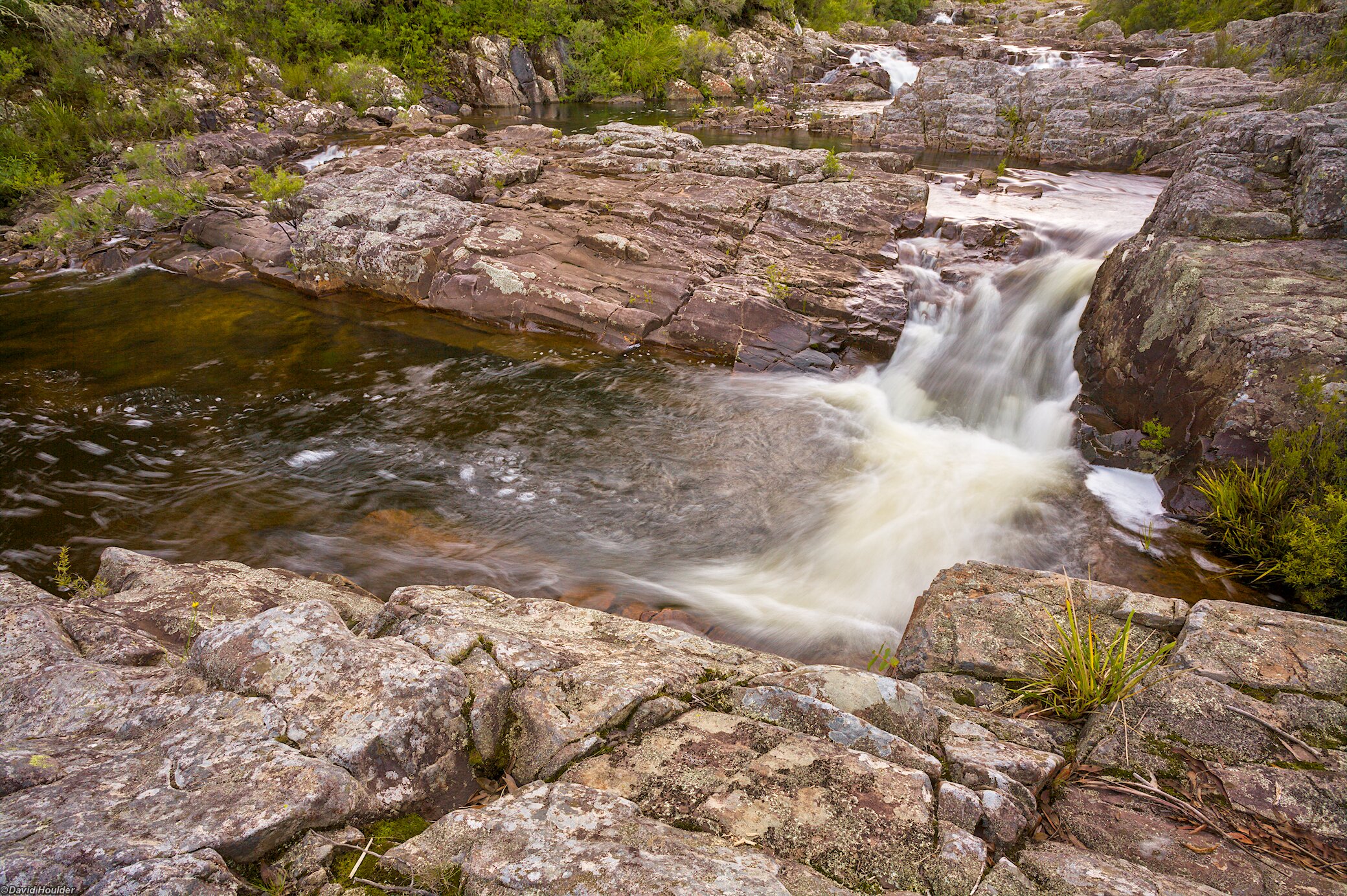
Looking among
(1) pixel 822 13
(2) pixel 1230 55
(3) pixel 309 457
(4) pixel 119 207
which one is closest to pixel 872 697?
(3) pixel 309 457

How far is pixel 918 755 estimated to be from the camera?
271 centimetres

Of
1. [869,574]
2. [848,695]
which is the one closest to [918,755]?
[848,695]

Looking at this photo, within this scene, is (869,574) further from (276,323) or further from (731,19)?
(731,19)

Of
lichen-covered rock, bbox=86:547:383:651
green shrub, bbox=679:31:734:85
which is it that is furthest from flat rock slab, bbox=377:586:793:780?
green shrub, bbox=679:31:734:85

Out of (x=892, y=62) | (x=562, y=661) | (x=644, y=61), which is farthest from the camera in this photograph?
(x=892, y=62)

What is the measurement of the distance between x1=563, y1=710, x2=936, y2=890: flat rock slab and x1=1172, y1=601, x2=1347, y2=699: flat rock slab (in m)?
2.16

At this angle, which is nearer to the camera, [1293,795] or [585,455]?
[1293,795]

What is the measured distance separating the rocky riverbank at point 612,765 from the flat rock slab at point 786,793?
1 cm

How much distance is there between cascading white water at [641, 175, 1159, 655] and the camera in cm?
590

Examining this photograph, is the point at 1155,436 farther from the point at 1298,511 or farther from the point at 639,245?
the point at 639,245

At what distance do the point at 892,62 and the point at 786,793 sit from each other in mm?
37171

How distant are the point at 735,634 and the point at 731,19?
40333 mm

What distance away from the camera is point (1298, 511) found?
17.4 feet

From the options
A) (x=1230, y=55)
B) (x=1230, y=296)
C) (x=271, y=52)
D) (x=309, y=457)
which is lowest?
(x=309, y=457)
